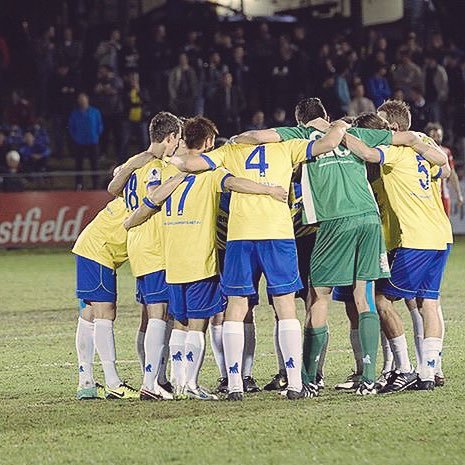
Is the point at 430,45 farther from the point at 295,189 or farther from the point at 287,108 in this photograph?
the point at 295,189

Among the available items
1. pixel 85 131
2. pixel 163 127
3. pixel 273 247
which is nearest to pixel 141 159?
pixel 163 127

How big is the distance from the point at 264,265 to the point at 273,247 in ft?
0.47

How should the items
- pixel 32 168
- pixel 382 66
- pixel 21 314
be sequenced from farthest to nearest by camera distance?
pixel 382 66 < pixel 32 168 < pixel 21 314

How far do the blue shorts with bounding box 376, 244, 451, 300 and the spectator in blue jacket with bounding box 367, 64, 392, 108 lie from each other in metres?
16.9

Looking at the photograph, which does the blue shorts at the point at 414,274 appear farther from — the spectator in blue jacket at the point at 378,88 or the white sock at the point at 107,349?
the spectator in blue jacket at the point at 378,88

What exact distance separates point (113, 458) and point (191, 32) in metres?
21.7

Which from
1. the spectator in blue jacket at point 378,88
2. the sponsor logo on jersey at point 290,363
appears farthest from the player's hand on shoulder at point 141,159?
the spectator in blue jacket at point 378,88

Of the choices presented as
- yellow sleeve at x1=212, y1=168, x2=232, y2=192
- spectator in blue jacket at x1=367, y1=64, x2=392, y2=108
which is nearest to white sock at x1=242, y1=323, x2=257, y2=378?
yellow sleeve at x1=212, y1=168, x2=232, y2=192

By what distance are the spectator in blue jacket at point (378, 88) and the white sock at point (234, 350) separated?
17.8 m

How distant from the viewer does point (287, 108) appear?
1045 inches

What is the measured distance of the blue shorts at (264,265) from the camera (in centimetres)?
951

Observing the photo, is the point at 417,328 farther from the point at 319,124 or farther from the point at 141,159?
the point at 141,159

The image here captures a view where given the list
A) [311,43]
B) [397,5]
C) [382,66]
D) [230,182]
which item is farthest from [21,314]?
[397,5]

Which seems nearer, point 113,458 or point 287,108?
point 113,458
